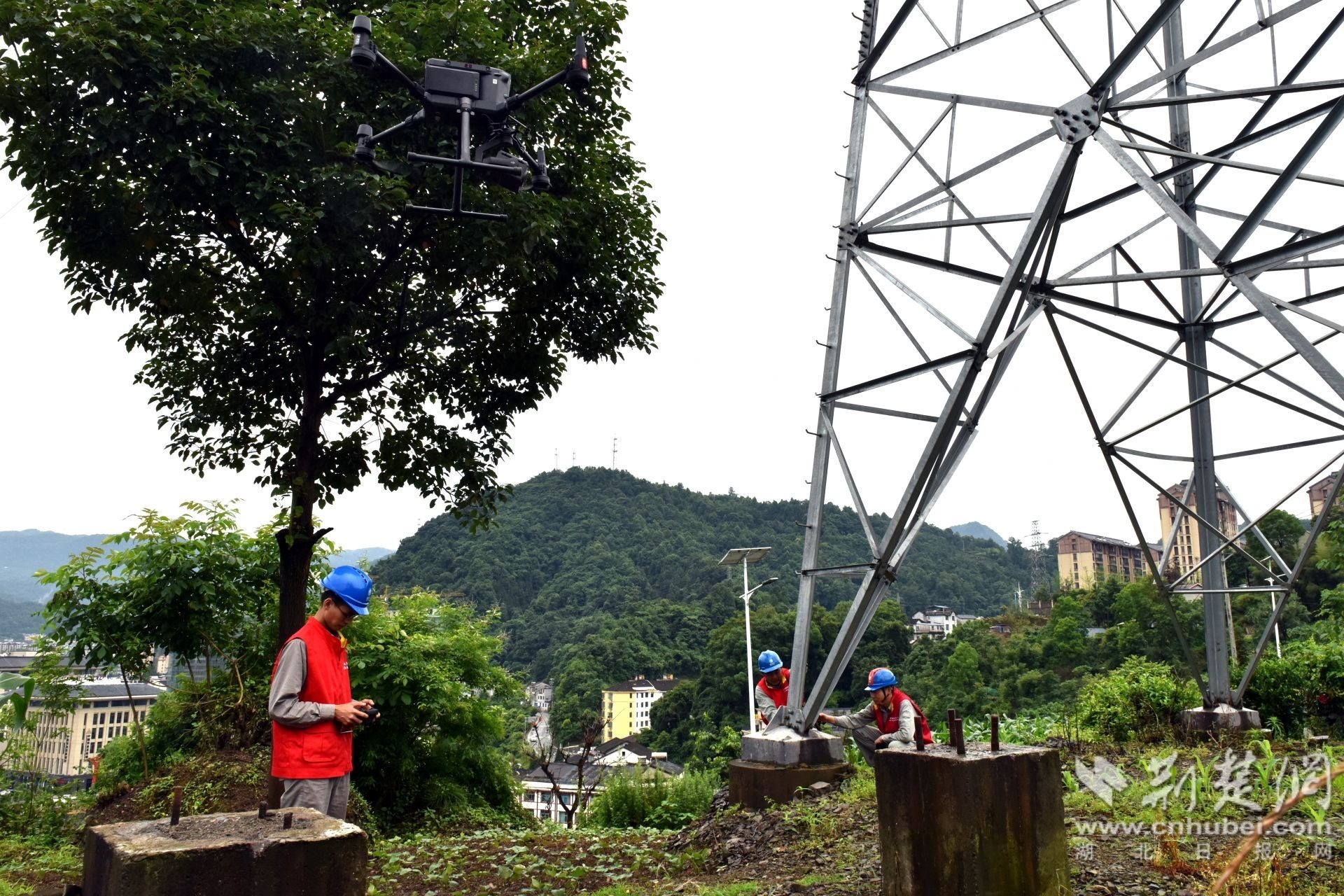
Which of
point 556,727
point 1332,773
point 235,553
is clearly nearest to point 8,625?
point 556,727

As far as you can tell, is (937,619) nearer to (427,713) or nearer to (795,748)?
(427,713)

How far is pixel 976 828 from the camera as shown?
4023 mm

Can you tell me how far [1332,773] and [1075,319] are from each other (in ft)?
25.6

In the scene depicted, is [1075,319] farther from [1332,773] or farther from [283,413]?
[1332,773]

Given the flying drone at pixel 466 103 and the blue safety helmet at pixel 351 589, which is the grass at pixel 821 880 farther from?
the flying drone at pixel 466 103

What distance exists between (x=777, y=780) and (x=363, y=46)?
5.75 meters

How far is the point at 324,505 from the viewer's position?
770cm

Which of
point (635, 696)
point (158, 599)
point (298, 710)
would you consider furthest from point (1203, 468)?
point (635, 696)

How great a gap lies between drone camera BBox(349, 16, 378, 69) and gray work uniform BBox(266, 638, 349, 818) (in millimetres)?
2974

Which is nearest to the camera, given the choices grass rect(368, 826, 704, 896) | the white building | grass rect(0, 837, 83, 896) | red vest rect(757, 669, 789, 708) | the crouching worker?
grass rect(368, 826, 704, 896)

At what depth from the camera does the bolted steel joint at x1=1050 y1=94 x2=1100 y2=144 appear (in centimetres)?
600

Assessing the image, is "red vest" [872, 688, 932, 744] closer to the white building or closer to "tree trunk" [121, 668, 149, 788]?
"tree trunk" [121, 668, 149, 788]

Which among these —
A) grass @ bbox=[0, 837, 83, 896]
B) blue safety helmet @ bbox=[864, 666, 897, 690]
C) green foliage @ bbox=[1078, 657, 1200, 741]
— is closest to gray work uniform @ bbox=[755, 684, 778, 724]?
blue safety helmet @ bbox=[864, 666, 897, 690]

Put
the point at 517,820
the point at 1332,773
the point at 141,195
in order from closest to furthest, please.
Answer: the point at 1332,773, the point at 141,195, the point at 517,820
